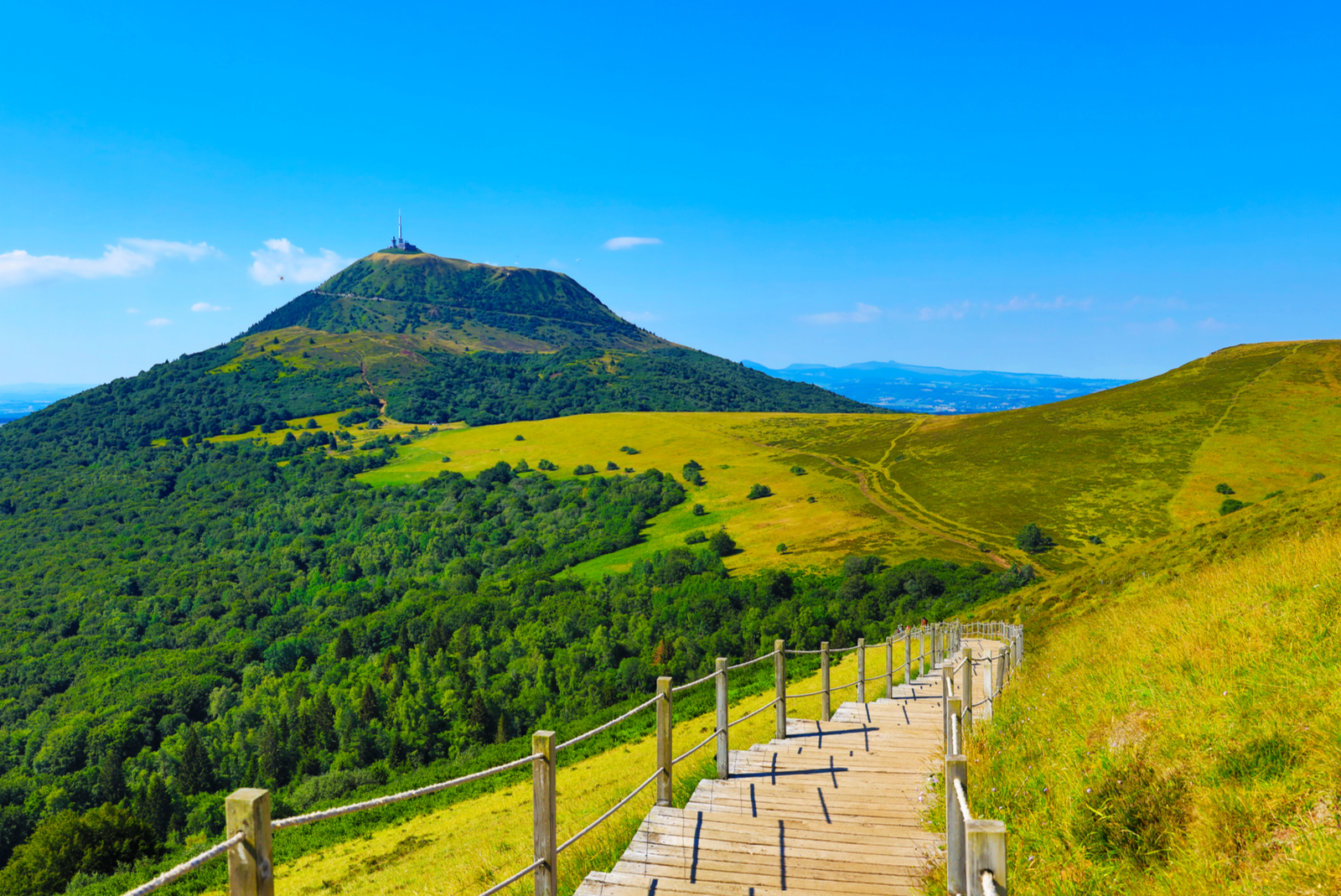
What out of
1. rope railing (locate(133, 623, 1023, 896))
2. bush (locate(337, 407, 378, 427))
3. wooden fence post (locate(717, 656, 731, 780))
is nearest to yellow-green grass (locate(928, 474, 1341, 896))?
rope railing (locate(133, 623, 1023, 896))

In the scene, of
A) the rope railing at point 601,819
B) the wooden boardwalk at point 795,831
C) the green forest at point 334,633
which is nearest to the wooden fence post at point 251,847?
the rope railing at point 601,819

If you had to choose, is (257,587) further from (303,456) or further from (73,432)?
(73,432)

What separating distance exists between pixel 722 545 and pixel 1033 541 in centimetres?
3147

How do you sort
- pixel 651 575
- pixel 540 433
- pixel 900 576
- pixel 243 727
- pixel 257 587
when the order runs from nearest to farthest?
pixel 900 576
pixel 243 727
pixel 651 575
pixel 257 587
pixel 540 433

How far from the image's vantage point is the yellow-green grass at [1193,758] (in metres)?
4.08

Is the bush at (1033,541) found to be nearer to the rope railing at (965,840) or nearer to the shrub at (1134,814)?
the rope railing at (965,840)

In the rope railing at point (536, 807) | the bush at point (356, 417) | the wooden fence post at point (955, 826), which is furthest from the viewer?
the bush at point (356, 417)

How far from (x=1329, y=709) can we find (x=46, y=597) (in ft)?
496

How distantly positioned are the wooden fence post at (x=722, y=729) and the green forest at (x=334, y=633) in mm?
42437

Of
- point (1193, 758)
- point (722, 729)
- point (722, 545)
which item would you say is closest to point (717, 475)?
point (722, 545)

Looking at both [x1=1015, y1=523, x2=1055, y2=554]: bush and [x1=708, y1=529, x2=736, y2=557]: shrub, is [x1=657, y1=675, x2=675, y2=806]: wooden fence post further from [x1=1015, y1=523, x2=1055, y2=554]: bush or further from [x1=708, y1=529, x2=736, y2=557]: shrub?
[x1=708, y1=529, x2=736, y2=557]: shrub

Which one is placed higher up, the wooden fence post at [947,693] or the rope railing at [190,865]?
the rope railing at [190,865]

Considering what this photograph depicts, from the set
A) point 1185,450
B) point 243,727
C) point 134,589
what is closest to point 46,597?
point 134,589

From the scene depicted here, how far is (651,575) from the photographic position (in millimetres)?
82062
